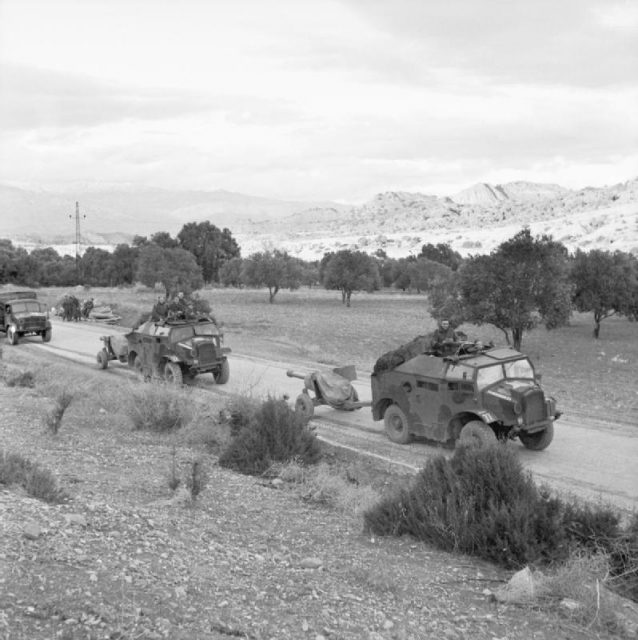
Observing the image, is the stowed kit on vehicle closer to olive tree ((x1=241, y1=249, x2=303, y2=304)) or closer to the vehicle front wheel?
the vehicle front wheel

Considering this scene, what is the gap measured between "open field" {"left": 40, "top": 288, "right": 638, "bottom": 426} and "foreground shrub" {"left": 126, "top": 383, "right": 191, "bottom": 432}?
8376 millimetres

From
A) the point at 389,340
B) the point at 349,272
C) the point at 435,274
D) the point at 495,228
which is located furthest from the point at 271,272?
the point at 495,228

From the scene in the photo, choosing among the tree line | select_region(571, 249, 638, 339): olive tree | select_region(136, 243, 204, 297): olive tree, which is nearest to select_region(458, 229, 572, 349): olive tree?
the tree line

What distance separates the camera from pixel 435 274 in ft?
234

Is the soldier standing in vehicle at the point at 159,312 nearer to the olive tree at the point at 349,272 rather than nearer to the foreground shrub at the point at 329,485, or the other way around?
the foreground shrub at the point at 329,485

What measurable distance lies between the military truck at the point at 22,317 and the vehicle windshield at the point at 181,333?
500 inches

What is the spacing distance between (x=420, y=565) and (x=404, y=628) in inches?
54.8

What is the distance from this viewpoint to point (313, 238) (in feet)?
583

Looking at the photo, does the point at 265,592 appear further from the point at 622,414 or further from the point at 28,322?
the point at 28,322

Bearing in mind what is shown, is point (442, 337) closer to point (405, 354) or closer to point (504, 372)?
point (405, 354)

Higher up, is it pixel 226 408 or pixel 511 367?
pixel 511 367

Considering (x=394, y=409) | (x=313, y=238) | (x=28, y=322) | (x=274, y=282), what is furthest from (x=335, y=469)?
(x=313, y=238)

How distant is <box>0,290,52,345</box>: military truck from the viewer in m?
28.2

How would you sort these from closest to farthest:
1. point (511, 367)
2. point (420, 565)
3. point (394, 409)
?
1. point (420, 565)
2. point (511, 367)
3. point (394, 409)
